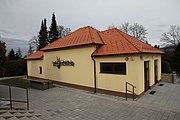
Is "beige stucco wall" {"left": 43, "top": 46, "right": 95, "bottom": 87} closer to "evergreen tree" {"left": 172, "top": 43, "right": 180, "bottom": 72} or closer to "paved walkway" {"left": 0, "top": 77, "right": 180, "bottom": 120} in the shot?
"paved walkway" {"left": 0, "top": 77, "right": 180, "bottom": 120}

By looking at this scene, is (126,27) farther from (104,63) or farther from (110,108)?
(110,108)

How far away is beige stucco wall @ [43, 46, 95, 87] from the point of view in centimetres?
1207

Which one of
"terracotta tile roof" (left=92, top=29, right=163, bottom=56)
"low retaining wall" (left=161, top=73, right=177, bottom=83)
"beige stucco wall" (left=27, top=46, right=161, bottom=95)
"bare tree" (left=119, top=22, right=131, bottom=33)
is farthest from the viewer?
"bare tree" (left=119, top=22, right=131, bottom=33)

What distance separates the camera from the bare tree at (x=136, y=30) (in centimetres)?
3622

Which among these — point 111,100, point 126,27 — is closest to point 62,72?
point 111,100

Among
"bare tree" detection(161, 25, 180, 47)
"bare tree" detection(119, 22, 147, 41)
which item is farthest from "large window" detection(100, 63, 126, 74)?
"bare tree" detection(161, 25, 180, 47)

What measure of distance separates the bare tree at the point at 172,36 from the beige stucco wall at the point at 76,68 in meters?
32.5

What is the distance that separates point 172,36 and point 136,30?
9738 mm

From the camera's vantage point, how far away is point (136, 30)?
122ft

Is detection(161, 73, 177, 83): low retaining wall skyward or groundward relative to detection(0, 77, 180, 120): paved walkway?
skyward

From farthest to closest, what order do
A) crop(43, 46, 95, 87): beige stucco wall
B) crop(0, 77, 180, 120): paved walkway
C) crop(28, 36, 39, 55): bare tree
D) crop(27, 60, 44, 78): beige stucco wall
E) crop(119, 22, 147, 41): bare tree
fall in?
1. crop(28, 36, 39, 55): bare tree
2. crop(119, 22, 147, 41): bare tree
3. crop(27, 60, 44, 78): beige stucco wall
4. crop(43, 46, 95, 87): beige stucco wall
5. crop(0, 77, 180, 120): paved walkway

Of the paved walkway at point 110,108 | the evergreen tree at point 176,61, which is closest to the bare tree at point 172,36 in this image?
the evergreen tree at point 176,61

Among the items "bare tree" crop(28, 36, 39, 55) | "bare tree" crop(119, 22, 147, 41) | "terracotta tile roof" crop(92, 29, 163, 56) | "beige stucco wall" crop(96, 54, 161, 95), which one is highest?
"bare tree" crop(119, 22, 147, 41)

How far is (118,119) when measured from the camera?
21.5 ft
